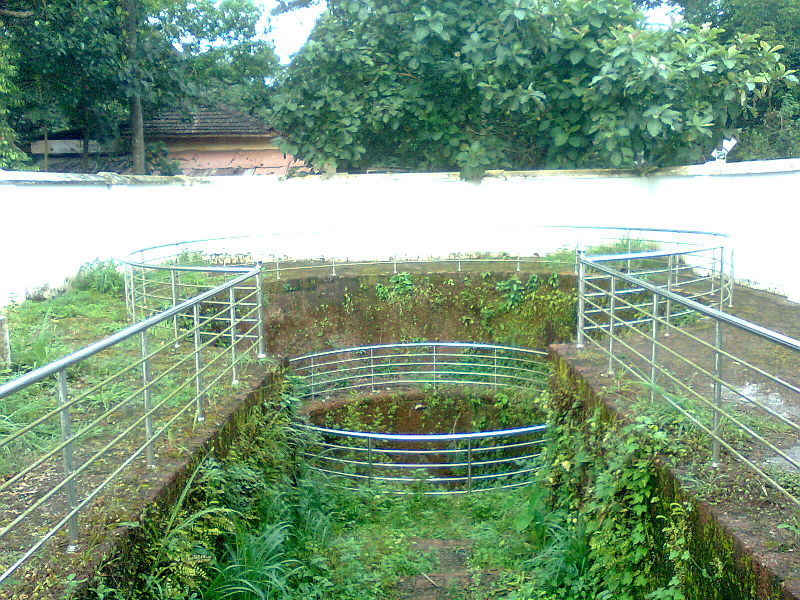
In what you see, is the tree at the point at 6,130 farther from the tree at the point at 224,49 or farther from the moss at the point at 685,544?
the moss at the point at 685,544

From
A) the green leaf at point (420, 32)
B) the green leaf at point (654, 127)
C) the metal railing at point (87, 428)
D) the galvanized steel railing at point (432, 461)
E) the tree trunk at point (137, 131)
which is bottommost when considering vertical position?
the galvanized steel railing at point (432, 461)

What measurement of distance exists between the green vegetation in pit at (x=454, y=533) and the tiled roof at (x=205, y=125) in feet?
48.8

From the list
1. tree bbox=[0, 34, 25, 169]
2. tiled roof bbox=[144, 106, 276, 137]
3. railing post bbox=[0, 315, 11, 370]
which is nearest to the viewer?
railing post bbox=[0, 315, 11, 370]

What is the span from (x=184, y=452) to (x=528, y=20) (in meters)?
9.36

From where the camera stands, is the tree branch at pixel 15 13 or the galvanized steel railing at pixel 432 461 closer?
the galvanized steel railing at pixel 432 461

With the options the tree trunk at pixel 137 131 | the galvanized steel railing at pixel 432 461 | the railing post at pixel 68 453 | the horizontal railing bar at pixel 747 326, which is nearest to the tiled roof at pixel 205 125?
the tree trunk at pixel 137 131

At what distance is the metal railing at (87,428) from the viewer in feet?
9.01

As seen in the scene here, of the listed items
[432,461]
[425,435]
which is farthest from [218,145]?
[425,435]

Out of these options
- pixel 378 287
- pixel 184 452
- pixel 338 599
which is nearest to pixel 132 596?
pixel 184 452

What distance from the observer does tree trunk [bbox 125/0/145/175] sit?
48.1ft

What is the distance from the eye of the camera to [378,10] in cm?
1178

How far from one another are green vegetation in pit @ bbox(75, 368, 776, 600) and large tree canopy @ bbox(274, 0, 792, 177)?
255 inches

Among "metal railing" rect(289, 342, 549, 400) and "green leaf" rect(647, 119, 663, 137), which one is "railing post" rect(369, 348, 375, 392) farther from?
"green leaf" rect(647, 119, 663, 137)

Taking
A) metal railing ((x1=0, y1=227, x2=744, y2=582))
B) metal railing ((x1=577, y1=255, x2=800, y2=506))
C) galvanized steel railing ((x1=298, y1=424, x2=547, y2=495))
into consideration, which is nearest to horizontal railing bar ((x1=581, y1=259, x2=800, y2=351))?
metal railing ((x1=577, y1=255, x2=800, y2=506))
